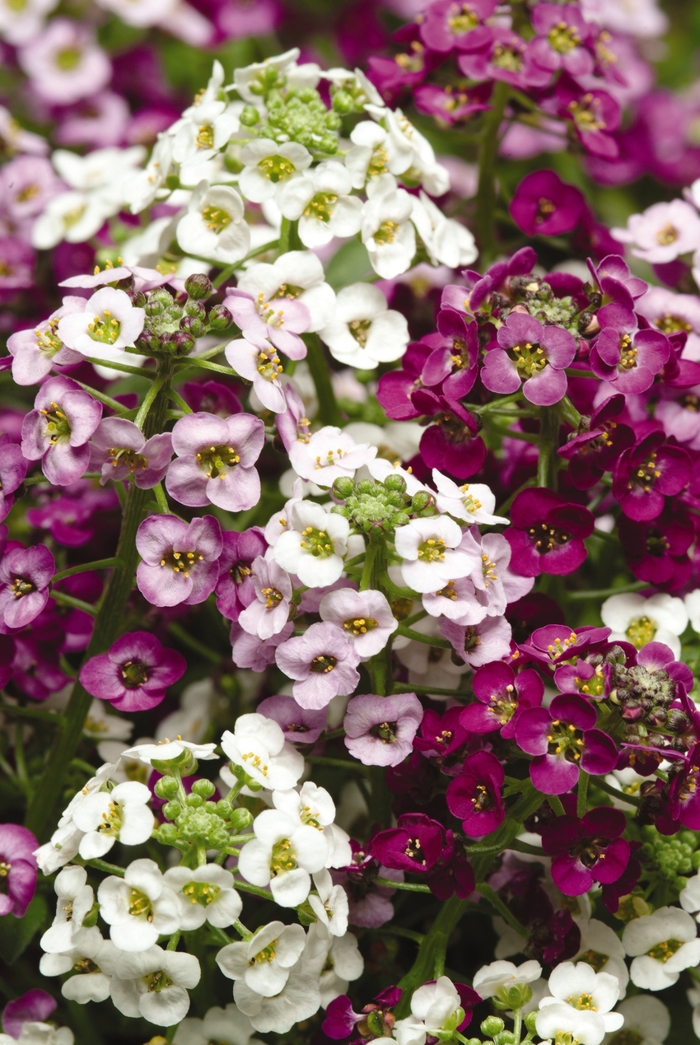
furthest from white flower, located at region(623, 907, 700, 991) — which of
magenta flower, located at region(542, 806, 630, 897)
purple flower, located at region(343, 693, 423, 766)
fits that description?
purple flower, located at region(343, 693, 423, 766)

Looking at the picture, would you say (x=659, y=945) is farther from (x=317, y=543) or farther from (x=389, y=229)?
(x=389, y=229)

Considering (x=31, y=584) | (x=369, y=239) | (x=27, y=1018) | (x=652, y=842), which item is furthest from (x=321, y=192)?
(x=27, y=1018)

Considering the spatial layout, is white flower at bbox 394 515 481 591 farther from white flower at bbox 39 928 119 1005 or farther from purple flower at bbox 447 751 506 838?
white flower at bbox 39 928 119 1005

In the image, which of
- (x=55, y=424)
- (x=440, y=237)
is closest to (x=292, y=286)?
(x=440, y=237)

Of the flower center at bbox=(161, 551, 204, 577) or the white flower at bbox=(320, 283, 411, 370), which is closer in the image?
the flower center at bbox=(161, 551, 204, 577)

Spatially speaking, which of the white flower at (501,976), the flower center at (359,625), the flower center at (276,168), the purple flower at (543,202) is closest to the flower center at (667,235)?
the purple flower at (543,202)
